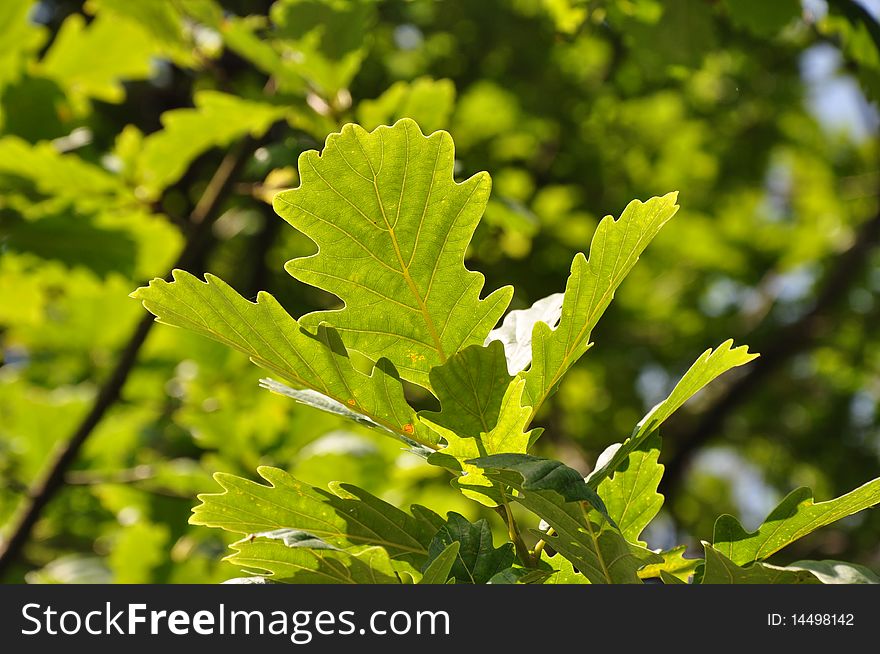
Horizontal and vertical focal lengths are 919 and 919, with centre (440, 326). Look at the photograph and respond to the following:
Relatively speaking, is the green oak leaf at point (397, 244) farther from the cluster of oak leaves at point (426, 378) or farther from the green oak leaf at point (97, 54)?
the green oak leaf at point (97, 54)

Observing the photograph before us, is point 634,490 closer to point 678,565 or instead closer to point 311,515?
point 678,565

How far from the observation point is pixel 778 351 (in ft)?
15.3

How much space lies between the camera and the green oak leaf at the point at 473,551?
89 cm

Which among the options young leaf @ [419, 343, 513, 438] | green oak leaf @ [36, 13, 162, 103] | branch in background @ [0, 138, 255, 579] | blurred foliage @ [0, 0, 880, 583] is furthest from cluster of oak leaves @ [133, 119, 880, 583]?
green oak leaf @ [36, 13, 162, 103]

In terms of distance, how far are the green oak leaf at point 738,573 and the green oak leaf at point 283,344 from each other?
31 cm

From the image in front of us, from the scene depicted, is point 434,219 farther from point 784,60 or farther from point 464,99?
point 784,60

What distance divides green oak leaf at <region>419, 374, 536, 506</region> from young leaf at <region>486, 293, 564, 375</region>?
0.26 feet

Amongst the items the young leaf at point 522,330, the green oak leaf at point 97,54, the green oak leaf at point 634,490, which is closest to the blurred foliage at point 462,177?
the green oak leaf at point 97,54

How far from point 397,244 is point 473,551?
0.32 metres

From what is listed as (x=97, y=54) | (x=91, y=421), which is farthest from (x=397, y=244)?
(x=97, y=54)

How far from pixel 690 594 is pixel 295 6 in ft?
4.84

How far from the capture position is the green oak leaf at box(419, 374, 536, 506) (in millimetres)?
903

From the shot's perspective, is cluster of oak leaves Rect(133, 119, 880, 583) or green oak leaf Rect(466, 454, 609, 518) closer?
green oak leaf Rect(466, 454, 609, 518)

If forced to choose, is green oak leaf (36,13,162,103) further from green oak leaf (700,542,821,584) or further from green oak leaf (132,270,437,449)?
green oak leaf (700,542,821,584)
